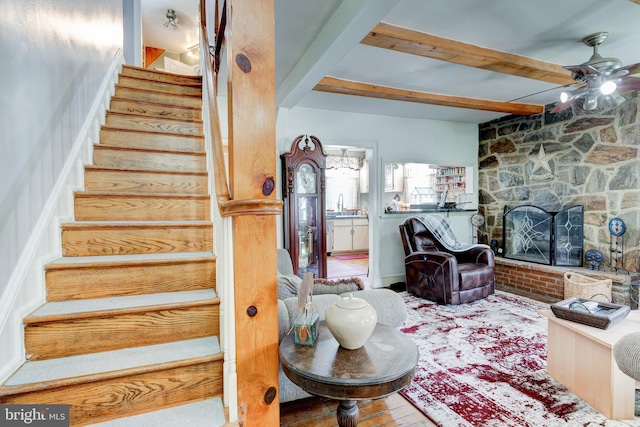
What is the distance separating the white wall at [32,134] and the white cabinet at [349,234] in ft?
19.4

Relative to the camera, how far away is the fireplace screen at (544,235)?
4.11 meters

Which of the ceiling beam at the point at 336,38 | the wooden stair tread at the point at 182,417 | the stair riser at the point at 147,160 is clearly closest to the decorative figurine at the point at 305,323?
the wooden stair tread at the point at 182,417

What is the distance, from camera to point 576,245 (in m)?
4.09

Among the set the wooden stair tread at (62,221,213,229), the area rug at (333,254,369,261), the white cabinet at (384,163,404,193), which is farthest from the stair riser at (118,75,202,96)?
the white cabinet at (384,163,404,193)

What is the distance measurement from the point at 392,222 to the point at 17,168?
432 cm

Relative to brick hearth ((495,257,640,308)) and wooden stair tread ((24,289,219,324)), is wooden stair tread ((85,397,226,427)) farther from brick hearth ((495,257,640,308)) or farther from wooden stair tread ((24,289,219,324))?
brick hearth ((495,257,640,308))

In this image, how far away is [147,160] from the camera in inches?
90.7

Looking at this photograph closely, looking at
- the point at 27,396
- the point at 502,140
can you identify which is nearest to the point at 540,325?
the point at 502,140

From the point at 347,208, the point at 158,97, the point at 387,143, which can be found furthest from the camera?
the point at 347,208

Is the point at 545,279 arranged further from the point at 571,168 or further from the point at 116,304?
the point at 116,304

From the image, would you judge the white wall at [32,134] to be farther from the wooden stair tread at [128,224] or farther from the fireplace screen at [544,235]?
the fireplace screen at [544,235]

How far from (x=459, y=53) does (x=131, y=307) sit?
2.95 m

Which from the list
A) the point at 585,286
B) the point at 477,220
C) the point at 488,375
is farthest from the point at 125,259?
the point at 477,220

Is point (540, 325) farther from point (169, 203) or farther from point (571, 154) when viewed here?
point (169, 203)
